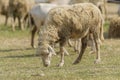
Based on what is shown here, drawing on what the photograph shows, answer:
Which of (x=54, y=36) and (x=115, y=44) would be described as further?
(x=115, y=44)

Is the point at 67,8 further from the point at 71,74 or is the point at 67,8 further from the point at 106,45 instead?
the point at 106,45

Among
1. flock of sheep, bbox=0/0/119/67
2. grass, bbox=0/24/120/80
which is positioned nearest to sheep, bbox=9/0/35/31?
grass, bbox=0/24/120/80

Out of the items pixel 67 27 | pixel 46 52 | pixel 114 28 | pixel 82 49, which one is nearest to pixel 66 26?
pixel 67 27

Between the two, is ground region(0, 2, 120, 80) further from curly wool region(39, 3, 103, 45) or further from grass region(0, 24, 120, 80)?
curly wool region(39, 3, 103, 45)

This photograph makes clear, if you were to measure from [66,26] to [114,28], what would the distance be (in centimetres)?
837

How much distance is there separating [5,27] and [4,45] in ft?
23.8

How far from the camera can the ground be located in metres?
11.2

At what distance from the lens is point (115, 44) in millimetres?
19172

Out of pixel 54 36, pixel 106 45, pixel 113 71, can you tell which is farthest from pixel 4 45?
pixel 113 71

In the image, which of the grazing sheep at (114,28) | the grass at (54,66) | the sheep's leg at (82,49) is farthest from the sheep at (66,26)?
the grazing sheep at (114,28)

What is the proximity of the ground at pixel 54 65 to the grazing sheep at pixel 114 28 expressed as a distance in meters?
0.76

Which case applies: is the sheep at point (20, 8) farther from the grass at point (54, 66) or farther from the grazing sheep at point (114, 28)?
the grazing sheep at point (114, 28)

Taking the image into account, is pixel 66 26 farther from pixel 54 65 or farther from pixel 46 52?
pixel 54 65

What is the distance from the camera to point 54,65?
13562 millimetres
